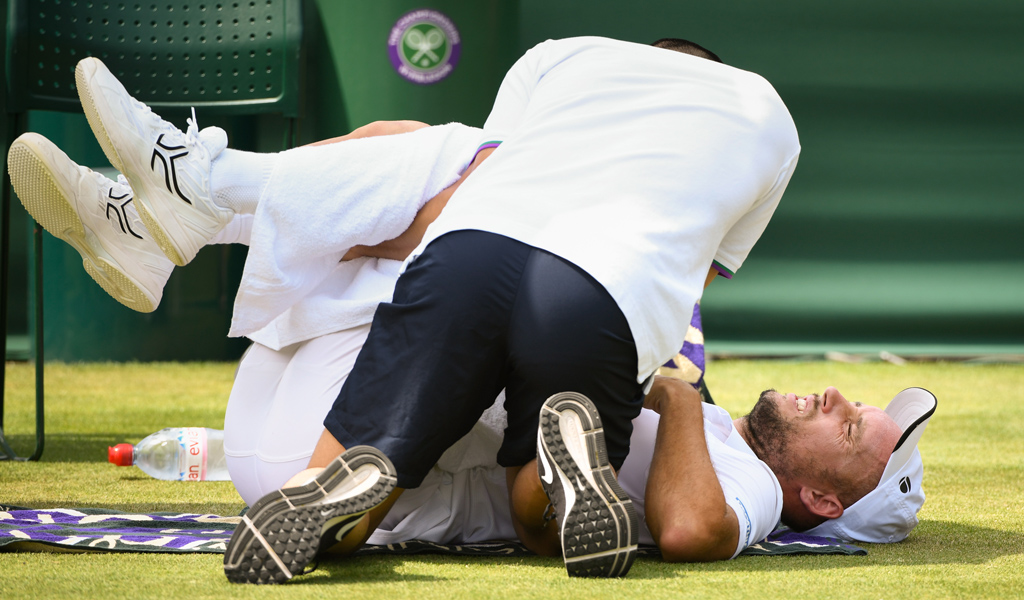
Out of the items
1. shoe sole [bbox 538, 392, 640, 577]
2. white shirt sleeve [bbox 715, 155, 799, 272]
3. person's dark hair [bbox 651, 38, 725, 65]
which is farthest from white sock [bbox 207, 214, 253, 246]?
person's dark hair [bbox 651, 38, 725, 65]

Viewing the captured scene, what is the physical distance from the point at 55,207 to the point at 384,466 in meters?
0.85

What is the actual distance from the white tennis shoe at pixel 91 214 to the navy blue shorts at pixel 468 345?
59cm

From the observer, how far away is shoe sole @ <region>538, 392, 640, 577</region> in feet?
3.73

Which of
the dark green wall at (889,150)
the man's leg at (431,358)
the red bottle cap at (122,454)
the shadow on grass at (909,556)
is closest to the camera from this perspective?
the man's leg at (431,358)

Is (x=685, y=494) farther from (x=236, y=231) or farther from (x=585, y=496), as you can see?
(x=236, y=231)

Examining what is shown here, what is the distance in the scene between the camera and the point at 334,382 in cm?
140

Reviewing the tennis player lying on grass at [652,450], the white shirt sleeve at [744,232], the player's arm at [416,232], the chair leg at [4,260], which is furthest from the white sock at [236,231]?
the chair leg at [4,260]

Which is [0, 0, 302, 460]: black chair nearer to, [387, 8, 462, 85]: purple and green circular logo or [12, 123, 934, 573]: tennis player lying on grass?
[12, 123, 934, 573]: tennis player lying on grass

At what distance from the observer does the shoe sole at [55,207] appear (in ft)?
5.20

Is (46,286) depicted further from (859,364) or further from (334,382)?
(859,364)

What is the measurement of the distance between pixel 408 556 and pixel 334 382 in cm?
26

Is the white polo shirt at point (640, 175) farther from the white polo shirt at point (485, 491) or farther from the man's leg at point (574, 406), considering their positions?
the white polo shirt at point (485, 491)

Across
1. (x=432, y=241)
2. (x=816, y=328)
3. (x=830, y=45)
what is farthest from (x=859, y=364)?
(x=432, y=241)

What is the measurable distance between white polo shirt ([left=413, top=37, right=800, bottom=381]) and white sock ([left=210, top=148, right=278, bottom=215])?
31cm
